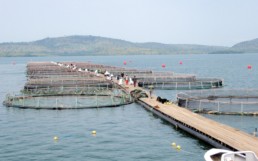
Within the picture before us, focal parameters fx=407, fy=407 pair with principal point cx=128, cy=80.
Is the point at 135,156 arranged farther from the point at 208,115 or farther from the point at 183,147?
the point at 208,115

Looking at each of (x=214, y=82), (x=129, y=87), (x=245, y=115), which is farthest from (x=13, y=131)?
(x=214, y=82)

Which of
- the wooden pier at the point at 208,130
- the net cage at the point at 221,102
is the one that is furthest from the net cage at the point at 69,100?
the net cage at the point at 221,102

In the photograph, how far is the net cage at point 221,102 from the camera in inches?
2362

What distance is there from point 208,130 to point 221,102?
59.4 feet

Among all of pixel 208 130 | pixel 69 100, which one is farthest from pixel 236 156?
pixel 69 100

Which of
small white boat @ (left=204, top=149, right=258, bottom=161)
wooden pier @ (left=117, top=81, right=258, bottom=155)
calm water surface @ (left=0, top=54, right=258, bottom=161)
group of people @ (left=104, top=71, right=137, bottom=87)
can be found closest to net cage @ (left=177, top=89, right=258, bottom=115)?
calm water surface @ (left=0, top=54, right=258, bottom=161)

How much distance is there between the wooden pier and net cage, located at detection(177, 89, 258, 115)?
147 inches

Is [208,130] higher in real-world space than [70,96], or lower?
lower

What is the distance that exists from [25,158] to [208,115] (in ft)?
98.2

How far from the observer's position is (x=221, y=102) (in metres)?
60.8

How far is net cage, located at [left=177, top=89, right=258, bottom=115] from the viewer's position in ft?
197

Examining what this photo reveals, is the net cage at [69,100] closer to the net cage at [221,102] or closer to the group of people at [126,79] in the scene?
the group of people at [126,79]

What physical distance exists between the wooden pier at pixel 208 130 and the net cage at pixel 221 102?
3743mm

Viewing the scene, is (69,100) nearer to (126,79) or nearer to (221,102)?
(126,79)
